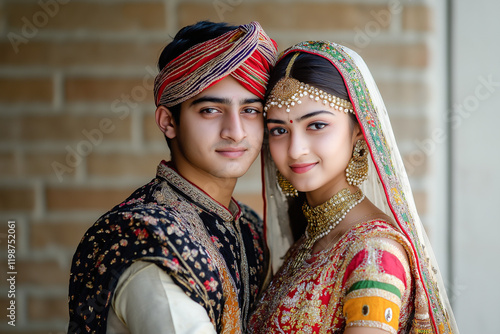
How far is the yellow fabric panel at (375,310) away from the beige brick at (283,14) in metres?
1.64

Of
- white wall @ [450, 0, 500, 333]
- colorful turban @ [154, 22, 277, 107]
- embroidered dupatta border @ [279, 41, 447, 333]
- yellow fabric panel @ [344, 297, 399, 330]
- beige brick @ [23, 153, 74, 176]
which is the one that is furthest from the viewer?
beige brick @ [23, 153, 74, 176]

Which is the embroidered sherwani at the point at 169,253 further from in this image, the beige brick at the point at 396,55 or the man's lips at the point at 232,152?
the beige brick at the point at 396,55

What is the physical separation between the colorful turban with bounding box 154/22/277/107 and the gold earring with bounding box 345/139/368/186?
0.36m

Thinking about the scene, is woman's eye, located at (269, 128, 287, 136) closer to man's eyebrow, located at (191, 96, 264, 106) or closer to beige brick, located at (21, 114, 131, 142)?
man's eyebrow, located at (191, 96, 264, 106)

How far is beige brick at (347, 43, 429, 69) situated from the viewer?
2.71 m

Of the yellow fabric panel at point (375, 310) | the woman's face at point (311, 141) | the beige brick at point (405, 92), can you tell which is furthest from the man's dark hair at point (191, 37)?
the beige brick at point (405, 92)

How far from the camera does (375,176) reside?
6.21 feet

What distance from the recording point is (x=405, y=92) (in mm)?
2729

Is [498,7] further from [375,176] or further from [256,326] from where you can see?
[256,326]

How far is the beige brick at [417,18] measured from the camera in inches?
107
